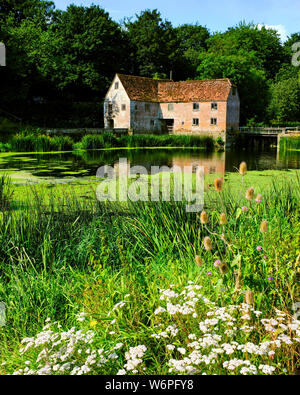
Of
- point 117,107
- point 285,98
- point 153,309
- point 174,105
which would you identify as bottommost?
point 153,309

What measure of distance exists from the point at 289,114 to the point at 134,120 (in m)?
19.5

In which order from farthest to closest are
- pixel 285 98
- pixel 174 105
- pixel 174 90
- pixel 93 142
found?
1. pixel 285 98
2. pixel 174 90
3. pixel 174 105
4. pixel 93 142

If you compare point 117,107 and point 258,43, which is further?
point 258,43

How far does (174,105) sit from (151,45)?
999 centimetres

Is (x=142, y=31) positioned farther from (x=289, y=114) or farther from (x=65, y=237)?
(x=65, y=237)

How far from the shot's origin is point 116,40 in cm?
4300

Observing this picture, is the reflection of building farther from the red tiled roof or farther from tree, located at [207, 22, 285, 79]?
tree, located at [207, 22, 285, 79]

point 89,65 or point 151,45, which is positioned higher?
point 151,45

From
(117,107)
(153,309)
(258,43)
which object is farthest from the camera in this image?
(258,43)

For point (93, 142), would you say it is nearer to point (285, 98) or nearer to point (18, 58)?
point (18, 58)

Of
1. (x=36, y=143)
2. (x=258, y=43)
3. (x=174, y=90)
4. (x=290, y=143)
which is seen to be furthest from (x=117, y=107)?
(x=258, y=43)

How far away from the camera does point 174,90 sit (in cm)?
4028

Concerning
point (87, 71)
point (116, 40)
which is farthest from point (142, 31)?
point (87, 71)
